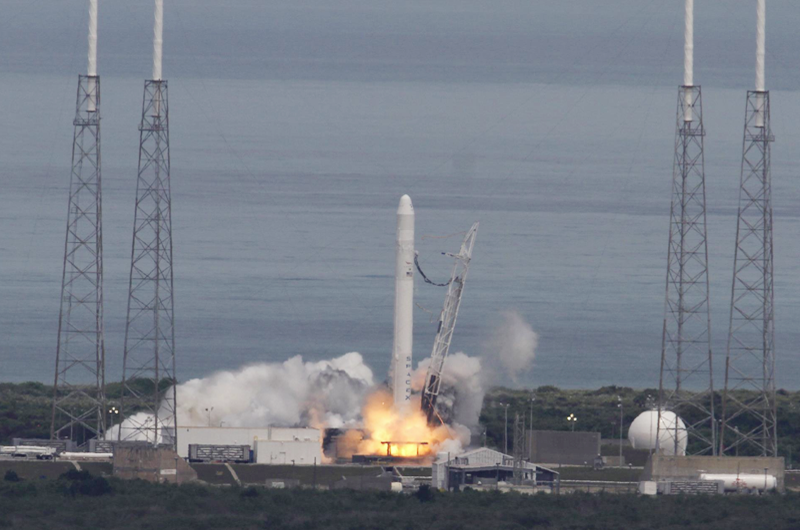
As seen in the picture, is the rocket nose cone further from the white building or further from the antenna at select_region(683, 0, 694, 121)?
the antenna at select_region(683, 0, 694, 121)

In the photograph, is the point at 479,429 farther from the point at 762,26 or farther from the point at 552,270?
the point at 552,270

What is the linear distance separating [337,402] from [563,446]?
35.9 feet

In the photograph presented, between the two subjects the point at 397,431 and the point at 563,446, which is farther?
the point at 397,431

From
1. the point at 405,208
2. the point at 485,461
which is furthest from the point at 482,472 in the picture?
the point at 405,208

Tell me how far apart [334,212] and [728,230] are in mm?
42795

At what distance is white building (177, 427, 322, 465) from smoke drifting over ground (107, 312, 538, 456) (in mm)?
2293

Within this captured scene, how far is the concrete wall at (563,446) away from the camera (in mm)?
66000

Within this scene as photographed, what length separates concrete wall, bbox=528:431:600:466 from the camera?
6600 cm

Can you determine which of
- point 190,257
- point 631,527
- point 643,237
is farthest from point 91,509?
point 643,237

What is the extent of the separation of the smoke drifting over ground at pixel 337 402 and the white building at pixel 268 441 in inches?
90.3

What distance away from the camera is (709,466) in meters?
57.0

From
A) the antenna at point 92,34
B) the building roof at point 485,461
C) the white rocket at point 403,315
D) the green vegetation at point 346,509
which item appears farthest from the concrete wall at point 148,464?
the white rocket at point 403,315

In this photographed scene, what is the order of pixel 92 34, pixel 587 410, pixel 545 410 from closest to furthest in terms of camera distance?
pixel 92 34
pixel 545 410
pixel 587 410

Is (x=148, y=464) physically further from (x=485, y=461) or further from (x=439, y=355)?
(x=439, y=355)
